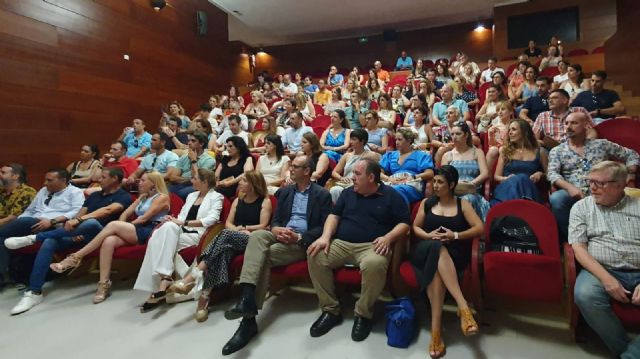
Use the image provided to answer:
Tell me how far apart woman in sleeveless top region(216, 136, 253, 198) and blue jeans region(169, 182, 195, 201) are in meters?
0.35

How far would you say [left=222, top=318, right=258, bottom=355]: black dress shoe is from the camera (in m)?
1.82

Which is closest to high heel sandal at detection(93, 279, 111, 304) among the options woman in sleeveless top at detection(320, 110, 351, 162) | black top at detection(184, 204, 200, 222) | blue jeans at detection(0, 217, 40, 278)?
black top at detection(184, 204, 200, 222)

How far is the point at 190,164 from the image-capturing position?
3889mm

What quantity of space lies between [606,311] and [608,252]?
0.29 meters

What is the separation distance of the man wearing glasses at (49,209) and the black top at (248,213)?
5.22ft

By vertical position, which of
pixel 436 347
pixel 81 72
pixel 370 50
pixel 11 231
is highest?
pixel 370 50

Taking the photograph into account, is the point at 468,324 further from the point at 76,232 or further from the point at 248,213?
the point at 76,232

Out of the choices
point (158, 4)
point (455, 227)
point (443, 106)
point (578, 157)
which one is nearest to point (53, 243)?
point (455, 227)

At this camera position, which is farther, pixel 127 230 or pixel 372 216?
pixel 127 230

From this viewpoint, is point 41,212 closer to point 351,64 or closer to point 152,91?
point 152,91

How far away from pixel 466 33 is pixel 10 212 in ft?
35.8

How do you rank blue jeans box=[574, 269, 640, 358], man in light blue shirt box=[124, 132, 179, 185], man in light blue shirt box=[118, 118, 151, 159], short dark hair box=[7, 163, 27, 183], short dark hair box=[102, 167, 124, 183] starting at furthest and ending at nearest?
1. man in light blue shirt box=[118, 118, 151, 159]
2. man in light blue shirt box=[124, 132, 179, 185]
3. short dark hair box=[7, 163, 27, 183]
4. short dark hair box=[102, 167, 124, 183]
5. blue jeans box=[574, 269, 640, 358]

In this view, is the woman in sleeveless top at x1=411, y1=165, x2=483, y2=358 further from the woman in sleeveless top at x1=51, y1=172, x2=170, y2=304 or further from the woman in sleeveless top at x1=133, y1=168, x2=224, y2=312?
the woman in sleeveless top at x1=51, y1=172, x2=170, y2=304

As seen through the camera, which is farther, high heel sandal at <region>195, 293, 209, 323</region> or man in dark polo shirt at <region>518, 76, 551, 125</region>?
man in dark polo shirt at <region>518, 76, 551, 125</region>
